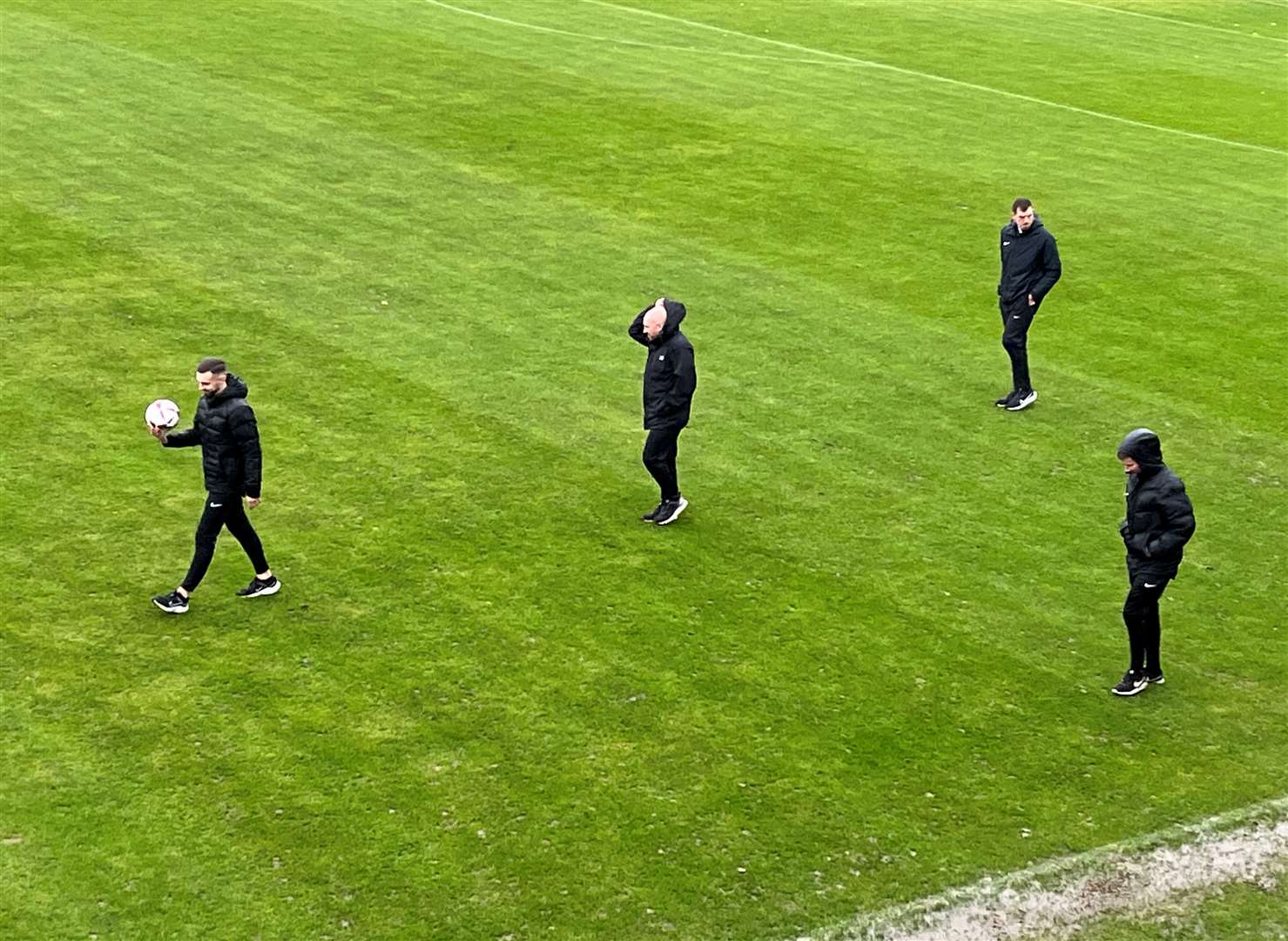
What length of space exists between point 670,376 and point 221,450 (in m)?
3.95

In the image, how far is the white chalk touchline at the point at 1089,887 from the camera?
32.4 ft

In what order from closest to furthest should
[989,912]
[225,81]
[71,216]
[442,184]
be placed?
1. [989,912]
2. [71,216]
3. [442,184]
4. [225,81]

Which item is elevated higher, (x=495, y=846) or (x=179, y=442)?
(x=179, y=442)

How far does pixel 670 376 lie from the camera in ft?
47.4

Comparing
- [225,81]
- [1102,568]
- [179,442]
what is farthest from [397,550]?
[225,81]

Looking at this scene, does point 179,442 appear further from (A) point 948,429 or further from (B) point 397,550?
(A) point 948,429

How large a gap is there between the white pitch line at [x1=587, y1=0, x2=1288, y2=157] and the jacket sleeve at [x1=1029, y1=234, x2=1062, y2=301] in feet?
42.4

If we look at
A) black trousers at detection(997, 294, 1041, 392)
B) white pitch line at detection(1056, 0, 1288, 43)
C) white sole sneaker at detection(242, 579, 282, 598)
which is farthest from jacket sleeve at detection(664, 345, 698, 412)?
white pitch line at detection(1056, 0, 1288, 43)

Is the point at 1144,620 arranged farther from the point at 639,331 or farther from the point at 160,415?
the point at 160,415

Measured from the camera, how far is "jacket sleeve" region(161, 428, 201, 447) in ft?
41.7

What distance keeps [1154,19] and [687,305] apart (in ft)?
81.1

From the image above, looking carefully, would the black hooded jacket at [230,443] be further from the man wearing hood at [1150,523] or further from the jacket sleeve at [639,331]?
the man wearing hood at [1150,523]

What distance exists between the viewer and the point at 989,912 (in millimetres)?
10039

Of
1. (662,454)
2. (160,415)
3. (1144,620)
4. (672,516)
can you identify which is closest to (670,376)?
(662,454)
